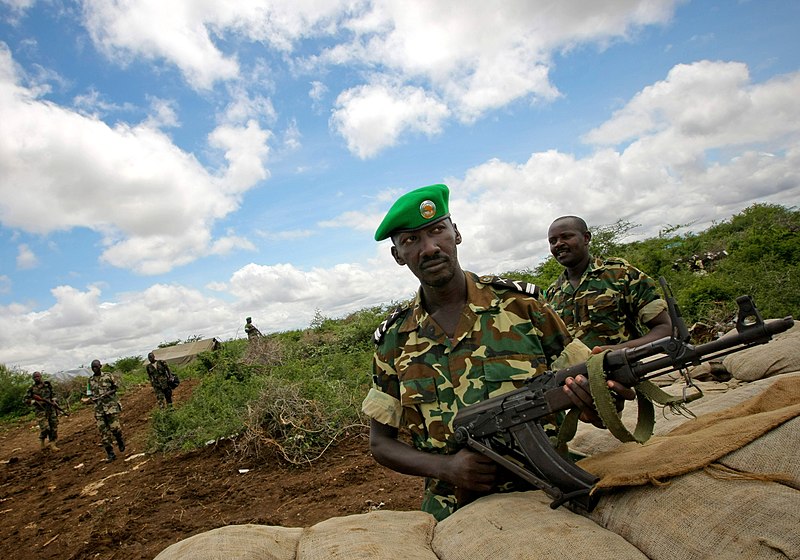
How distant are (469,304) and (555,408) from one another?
652 mm

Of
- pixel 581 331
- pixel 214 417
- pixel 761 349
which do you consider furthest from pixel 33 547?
pixel 761 349

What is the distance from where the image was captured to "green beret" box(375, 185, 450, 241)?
2.31m

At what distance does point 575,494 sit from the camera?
5.87ft

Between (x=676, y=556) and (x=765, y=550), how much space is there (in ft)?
0.79

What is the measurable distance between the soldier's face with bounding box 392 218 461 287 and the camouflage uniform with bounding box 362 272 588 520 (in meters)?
0.18

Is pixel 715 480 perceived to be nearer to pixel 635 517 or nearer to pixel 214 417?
pixel 635 517

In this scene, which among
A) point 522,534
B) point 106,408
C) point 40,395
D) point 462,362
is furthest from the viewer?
point 40,395

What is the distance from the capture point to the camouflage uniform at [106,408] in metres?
9.36

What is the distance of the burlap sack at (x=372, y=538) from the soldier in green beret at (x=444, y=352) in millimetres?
205

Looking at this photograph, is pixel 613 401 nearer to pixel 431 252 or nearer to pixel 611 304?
pixel 431 252

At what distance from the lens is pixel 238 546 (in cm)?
186

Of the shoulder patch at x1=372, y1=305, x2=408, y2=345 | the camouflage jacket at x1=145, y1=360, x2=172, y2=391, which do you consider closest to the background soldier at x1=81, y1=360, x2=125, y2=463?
the camouflage jacket at x1=145, y1=360, x2=172, y2=391

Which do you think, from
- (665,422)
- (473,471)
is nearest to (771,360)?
(665,422)

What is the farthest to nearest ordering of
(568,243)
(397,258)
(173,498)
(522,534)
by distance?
(173,498), (568,243), (397,258), (522,534)
